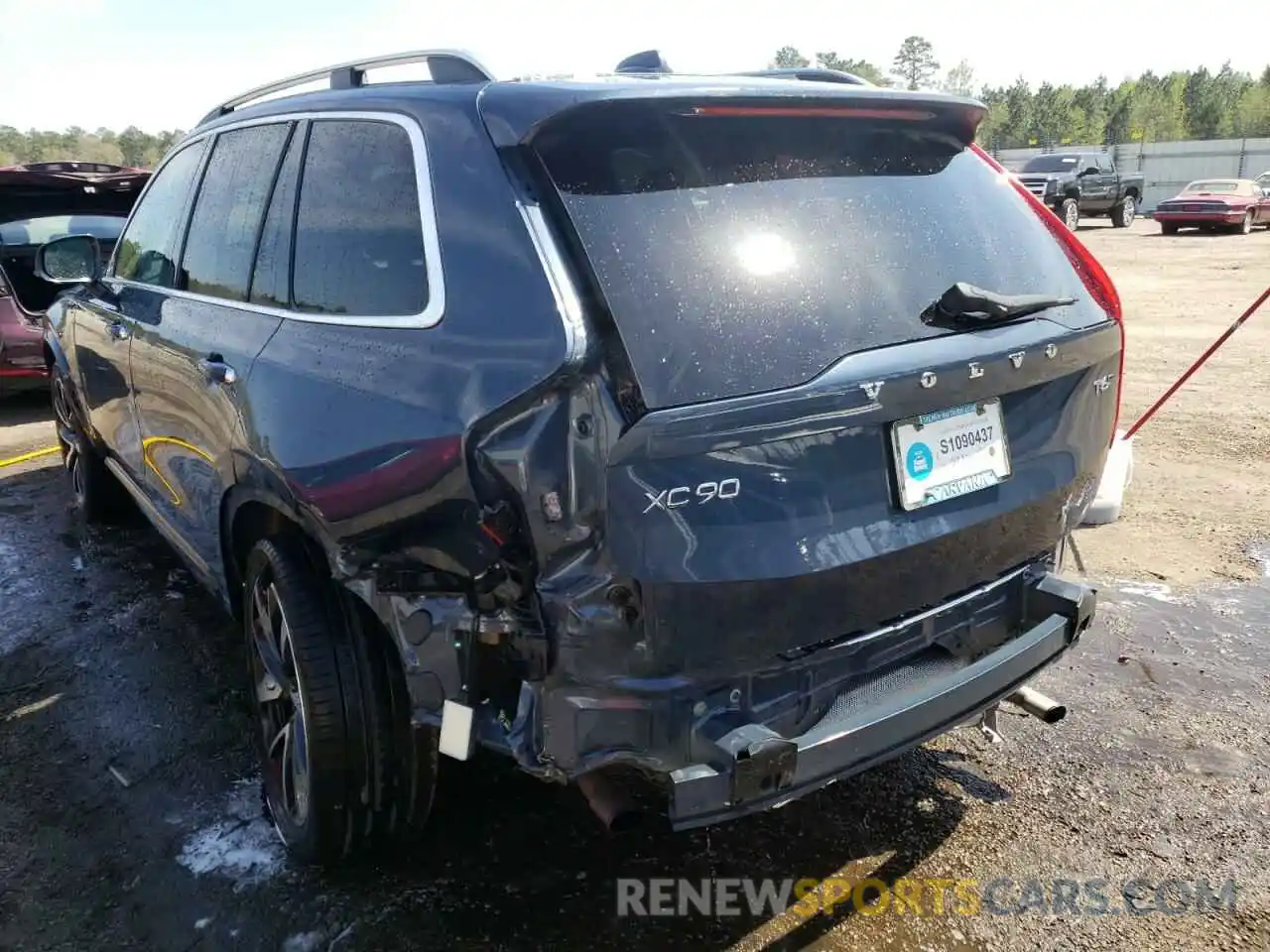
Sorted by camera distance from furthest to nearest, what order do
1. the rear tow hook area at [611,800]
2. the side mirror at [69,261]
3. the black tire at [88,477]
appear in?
the black tire at [88,477], the side mirror at [69,261], the rear tow hook area at [611,800]

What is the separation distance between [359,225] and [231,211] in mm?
1014

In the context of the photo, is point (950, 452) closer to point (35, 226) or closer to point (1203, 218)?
point (35, 226)

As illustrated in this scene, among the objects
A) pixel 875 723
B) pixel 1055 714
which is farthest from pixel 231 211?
pixel 1055 714

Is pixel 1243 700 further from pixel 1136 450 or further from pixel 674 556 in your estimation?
pixel 1136 450

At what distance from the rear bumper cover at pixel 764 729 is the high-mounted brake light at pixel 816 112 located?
118 centimetres

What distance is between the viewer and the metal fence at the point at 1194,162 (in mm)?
43781

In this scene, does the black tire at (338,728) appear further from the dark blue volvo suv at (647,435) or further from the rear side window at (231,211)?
the rear side window at (231,211)

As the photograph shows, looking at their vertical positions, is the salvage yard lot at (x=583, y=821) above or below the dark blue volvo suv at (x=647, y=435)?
below

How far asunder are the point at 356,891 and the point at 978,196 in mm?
2448

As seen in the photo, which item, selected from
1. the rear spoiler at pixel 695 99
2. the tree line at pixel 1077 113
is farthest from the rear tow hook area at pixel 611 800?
the tree line at pixel 1077 113

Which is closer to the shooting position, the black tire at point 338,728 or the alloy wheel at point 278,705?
the black tire at point 338,728

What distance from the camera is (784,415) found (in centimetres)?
199

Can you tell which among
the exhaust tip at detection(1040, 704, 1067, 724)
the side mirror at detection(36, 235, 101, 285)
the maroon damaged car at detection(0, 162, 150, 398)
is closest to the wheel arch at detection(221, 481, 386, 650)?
the exhaust tip at detection(1040, 704, 1067, 724)

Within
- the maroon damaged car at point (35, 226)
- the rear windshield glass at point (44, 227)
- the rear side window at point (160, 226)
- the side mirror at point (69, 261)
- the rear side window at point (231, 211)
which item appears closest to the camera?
the rear side window at point (231, 211)
